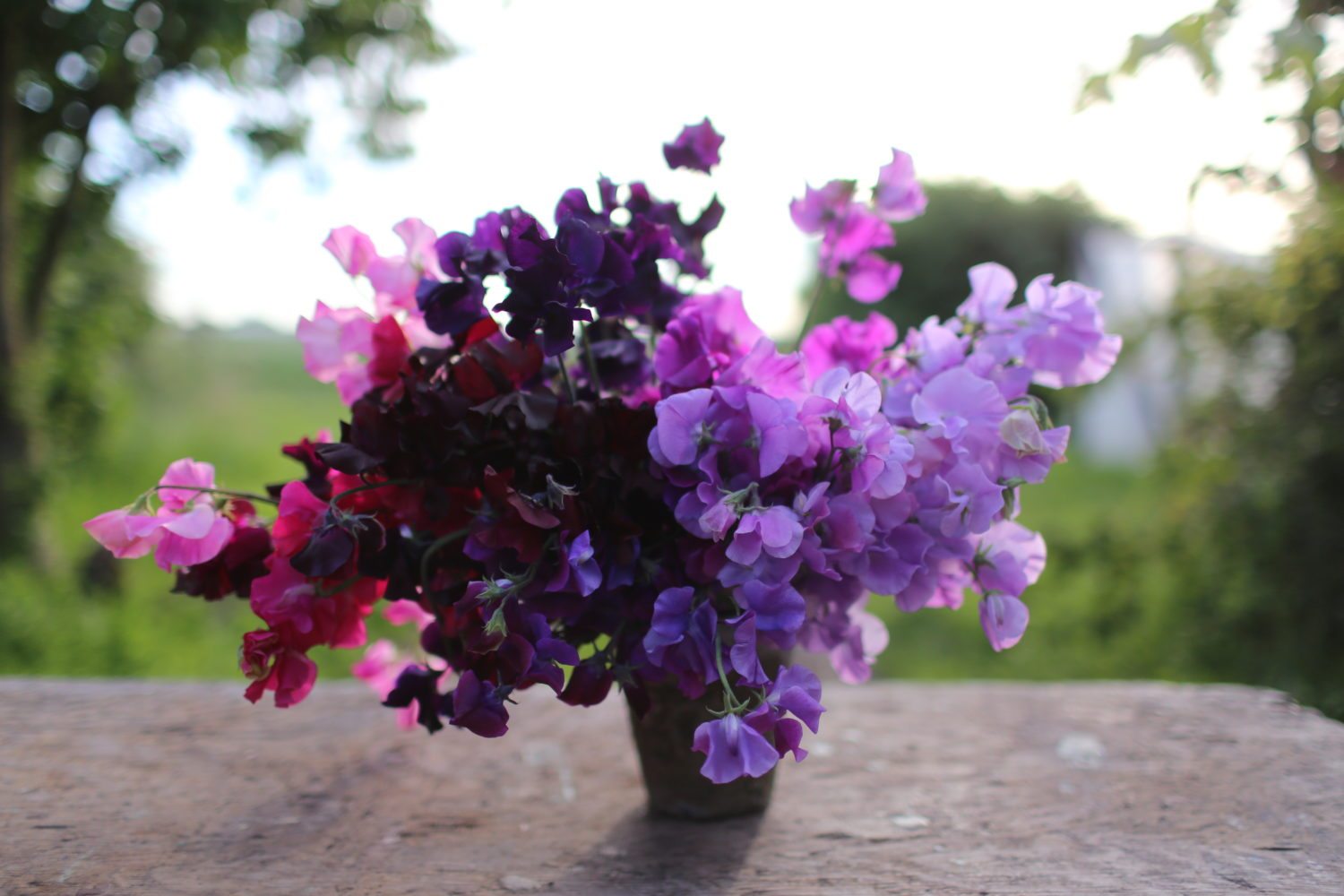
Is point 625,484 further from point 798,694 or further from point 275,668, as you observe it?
point 275,668

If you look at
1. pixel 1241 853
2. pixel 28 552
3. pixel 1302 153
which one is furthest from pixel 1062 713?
pixel 28 552

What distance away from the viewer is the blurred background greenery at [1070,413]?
2088 millimetres

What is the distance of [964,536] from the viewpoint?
0.84 meters

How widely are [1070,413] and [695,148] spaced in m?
3.59

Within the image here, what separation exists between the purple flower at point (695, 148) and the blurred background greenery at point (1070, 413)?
2.14 ft

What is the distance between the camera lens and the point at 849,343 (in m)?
0.96

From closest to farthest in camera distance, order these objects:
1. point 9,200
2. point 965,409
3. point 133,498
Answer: point 965,409 → point 133,498 → point 9,200

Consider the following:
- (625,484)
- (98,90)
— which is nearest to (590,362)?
(625,484)

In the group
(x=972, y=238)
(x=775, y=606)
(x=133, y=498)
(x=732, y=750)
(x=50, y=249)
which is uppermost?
(x=972, y=238)

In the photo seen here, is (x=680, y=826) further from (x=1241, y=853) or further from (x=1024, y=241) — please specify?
(x=1024, y=241)

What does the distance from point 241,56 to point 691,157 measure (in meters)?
3.24

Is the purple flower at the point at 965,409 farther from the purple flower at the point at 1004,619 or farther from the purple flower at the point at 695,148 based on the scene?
the purple flower at the point at 695,148

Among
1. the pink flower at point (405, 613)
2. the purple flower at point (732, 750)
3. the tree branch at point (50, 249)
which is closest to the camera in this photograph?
the purple flower at point (732, 750)

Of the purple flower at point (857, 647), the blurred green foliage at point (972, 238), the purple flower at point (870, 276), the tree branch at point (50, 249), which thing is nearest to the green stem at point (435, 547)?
the purple flower at point (857, 647)
